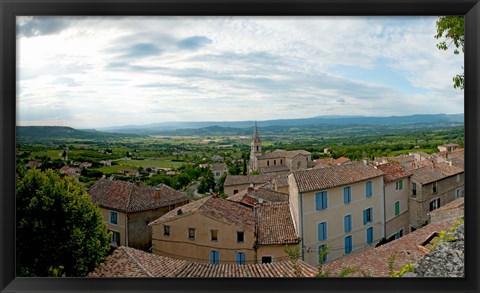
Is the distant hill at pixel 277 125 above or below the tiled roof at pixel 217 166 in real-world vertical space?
above

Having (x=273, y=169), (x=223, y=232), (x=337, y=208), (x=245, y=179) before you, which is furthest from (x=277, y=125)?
(x=223, y=232)

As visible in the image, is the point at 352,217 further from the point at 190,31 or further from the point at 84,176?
the point at 84,176

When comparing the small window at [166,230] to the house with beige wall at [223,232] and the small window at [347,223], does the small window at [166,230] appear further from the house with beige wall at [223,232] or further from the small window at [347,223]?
the small window at [347,223]

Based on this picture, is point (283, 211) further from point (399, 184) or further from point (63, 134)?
point (63, 134)

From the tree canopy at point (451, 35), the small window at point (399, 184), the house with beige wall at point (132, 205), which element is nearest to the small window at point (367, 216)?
the small window at point (399, 184)

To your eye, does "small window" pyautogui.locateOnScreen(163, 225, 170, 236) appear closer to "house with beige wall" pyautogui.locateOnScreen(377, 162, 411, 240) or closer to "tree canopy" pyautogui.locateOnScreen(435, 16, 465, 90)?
"house with beige wall" pyautogui.locateOnScreen(377, 162, 411, 240)

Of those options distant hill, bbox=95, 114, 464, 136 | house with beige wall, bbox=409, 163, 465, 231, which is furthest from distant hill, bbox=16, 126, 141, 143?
house with beige wall, bbox=409, 163, 465, 231

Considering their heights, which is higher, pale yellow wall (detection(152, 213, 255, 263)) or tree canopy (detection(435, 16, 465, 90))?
tree canopy (detection(435, 16, 465, 90))
